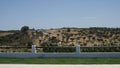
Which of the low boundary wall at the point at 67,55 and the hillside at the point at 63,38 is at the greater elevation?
Answer: the hillside at the point at 63,38

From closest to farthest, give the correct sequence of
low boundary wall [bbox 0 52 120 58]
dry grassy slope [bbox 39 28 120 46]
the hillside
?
1. low boundary wall [bbox 0 52 120 58]
2. the hillside
3. dry grassy slope [bbox 39 28 120 46]

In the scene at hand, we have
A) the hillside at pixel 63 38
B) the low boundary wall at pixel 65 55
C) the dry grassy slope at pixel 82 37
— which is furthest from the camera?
the dry grassy slope at pixel 82 37

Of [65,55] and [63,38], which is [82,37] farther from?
[65,55]

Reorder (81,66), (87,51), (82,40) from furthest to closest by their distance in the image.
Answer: (82,40) < (87,51) < (81,66)

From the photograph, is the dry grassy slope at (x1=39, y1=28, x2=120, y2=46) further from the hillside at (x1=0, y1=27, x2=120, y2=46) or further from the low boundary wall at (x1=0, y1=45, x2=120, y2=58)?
the low boundary wall at (x1=0, y1=45, x2=120, y2=58)

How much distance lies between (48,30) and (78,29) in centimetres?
810

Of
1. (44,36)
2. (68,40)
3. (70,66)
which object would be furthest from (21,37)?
(70,66)

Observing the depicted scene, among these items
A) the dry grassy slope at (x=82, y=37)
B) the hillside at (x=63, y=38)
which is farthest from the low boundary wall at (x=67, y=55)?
the dry grassy slope at (x=82, y=37)

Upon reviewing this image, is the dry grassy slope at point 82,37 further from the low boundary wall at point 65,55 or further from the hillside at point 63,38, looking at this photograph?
the low boundary wall at point 65,55

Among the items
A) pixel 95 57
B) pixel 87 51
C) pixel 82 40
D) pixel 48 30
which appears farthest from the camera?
pixel 48 30

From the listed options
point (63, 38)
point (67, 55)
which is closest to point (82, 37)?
point (63, 38)

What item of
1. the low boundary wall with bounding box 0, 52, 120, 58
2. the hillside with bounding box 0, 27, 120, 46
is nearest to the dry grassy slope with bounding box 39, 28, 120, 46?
the hillside with bounding box 0, 27, 120, 46

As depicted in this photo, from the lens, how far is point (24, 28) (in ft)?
198

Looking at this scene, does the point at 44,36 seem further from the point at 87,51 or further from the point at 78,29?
the point at 87,51
